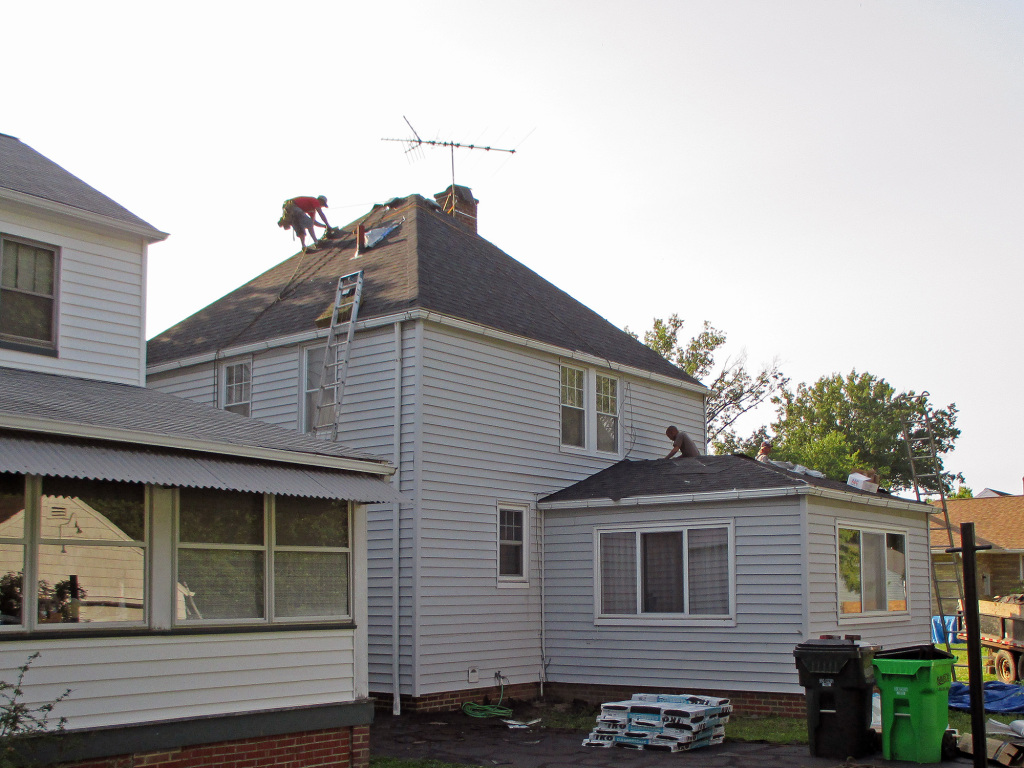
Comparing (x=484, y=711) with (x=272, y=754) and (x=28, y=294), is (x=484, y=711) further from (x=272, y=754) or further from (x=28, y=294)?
(x=28, y=294)

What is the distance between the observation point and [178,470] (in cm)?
879

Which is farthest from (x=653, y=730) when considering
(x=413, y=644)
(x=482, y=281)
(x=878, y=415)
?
(x=878, y=415)

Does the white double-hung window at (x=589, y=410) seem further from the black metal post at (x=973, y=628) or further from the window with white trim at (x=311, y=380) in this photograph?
the black metal post at (x=973, y=628)

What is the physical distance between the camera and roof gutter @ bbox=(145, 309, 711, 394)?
49.8 ft

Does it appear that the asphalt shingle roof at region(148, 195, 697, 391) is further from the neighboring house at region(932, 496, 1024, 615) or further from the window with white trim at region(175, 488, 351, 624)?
the neighboring house at region(932, 496, 1024, 615)

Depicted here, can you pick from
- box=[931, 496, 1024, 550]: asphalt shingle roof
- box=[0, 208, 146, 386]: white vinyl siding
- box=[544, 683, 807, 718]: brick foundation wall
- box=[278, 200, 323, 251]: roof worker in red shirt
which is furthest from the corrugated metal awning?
box=[931, 496, 1024, 550]: asphalt shingle roof

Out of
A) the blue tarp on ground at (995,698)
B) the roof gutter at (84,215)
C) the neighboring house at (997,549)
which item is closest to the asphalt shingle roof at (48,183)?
the roof gutter at (84,215)

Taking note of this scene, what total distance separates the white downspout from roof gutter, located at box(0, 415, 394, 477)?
362 centimetres

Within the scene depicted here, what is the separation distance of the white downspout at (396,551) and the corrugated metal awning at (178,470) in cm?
380

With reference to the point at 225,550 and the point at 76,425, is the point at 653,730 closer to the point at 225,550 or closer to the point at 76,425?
the point at 225,550

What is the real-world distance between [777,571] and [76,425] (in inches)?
377

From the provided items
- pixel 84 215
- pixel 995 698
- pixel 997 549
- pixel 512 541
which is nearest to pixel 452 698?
pixel 512 541

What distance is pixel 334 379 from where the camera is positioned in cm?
1588

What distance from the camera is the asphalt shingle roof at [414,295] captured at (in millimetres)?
16438
